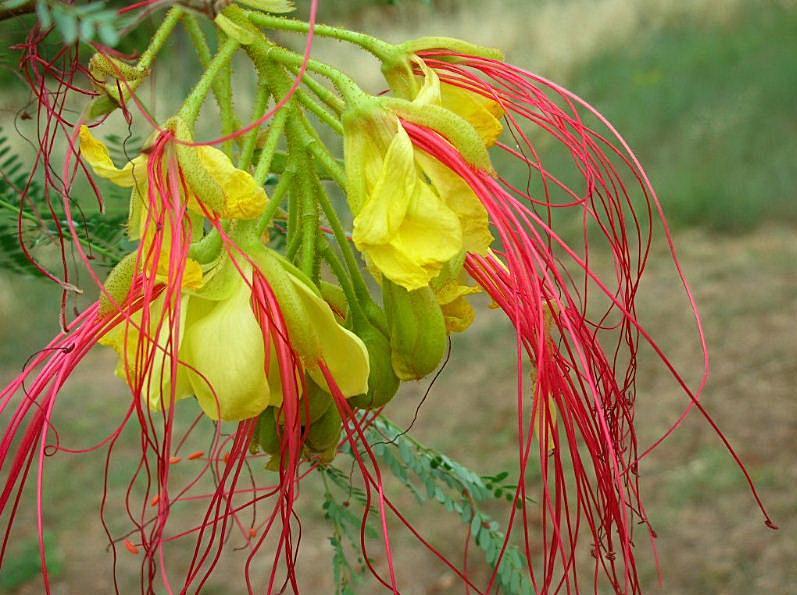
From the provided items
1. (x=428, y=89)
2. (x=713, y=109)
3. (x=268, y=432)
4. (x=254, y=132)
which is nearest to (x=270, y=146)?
(x=254, y=132)

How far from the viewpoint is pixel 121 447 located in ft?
12.9

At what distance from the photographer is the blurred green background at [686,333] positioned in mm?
2758

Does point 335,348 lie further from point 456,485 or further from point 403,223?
point 456,485

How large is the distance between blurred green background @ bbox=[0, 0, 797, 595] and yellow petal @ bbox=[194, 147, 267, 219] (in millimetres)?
340

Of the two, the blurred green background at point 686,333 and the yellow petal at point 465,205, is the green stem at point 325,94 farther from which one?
the blurred green background at point 686,333

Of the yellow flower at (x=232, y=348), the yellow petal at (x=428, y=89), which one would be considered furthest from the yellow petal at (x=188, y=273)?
the yellow petal at (x=428, y=89)

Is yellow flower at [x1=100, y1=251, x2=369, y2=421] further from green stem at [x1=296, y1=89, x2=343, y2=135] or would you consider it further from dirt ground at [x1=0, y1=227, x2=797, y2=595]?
dirt ground at [x1=0, y1=227, x2=797, y2=595]

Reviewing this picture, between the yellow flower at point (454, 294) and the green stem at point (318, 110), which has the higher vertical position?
the green stem at point (318, 110)

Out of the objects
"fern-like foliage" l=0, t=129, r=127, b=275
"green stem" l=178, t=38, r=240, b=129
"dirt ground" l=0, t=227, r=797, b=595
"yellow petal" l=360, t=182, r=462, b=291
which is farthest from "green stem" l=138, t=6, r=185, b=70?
Answer: "dirt ground" l=0, t=227, r=797, b=595

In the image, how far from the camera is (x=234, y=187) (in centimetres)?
79

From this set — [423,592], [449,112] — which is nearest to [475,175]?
[449,112]

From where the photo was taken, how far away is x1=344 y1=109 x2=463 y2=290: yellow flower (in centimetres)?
78

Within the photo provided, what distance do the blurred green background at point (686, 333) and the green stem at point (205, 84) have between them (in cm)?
29

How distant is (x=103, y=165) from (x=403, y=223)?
249mm
